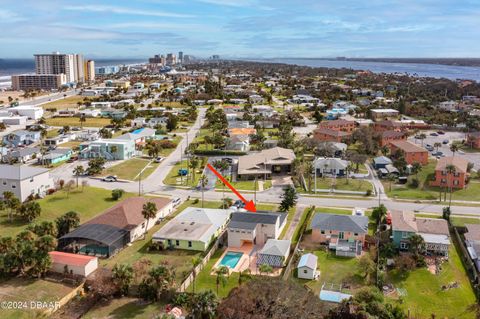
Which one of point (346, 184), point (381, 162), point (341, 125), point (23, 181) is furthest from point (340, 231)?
point (341, 125)

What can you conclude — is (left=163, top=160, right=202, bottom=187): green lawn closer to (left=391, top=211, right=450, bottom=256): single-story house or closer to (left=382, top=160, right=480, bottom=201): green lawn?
(left=382, top=160, right=480, bottom=201): green lawn

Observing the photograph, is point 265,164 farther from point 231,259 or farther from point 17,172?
point 17,172

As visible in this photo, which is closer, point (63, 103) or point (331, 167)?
point (331, 167)

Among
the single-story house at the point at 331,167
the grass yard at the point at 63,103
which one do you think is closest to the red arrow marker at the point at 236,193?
the single-story house at the point at 331,167

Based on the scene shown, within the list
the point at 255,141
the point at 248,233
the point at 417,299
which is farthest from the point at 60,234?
the point at 255,141

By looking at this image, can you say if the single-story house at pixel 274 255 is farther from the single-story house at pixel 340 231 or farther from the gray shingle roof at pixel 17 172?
the gray shingle roof at pixel 17 172

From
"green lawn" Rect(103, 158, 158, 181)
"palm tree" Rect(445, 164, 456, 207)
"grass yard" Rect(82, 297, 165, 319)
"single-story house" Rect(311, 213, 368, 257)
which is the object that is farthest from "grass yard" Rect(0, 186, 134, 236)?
"palm tree" Rect(445, 164, 456, 207)
